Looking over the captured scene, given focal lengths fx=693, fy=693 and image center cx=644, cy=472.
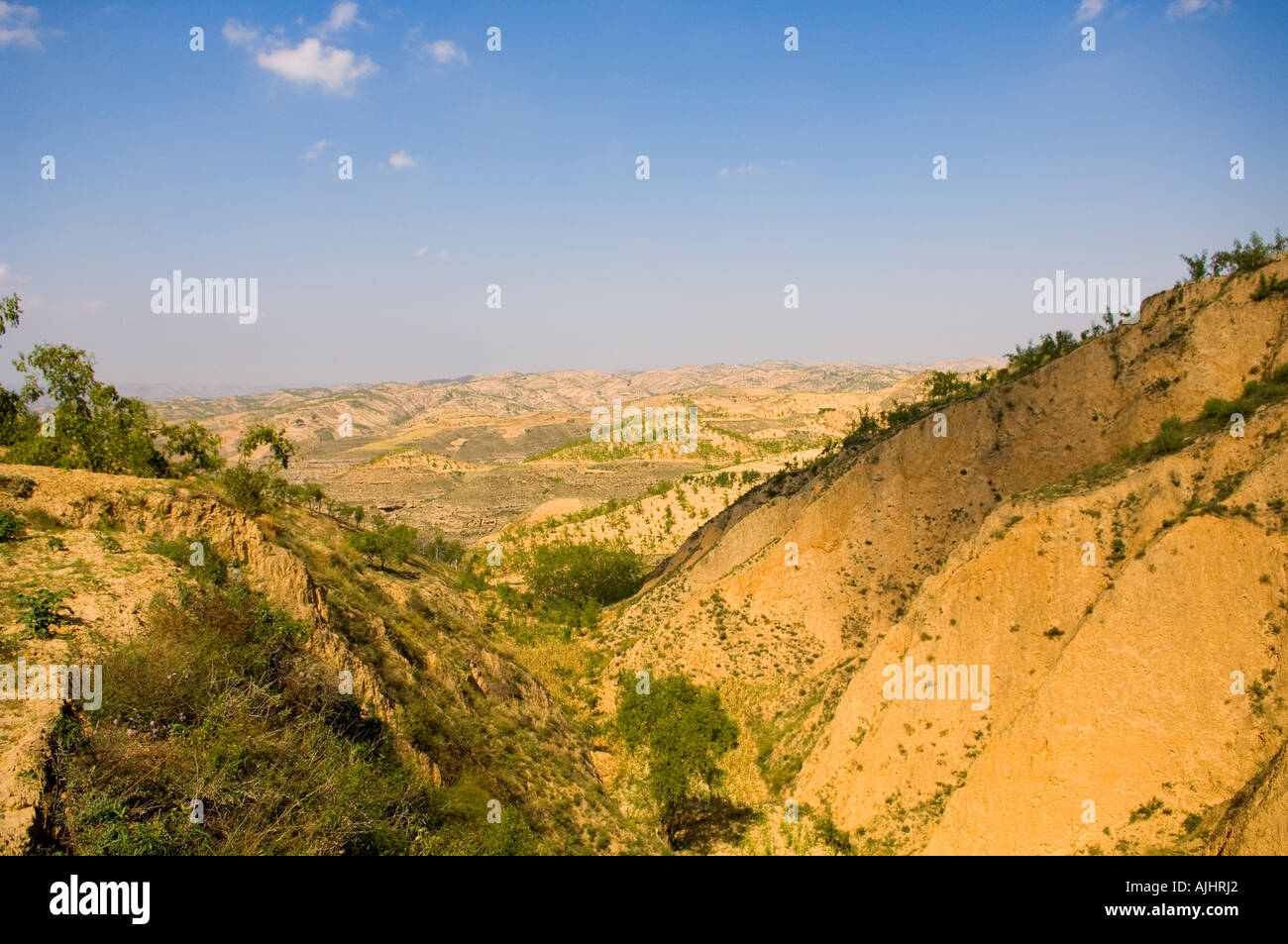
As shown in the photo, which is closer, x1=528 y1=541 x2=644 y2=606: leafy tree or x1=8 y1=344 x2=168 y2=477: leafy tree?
x1=8 y1=344 x2=168 y2=477: leafy tree

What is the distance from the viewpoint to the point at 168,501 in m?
15.5

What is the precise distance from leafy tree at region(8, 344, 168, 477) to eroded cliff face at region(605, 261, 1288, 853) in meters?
21.3

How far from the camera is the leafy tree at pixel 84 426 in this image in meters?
→ 20.1

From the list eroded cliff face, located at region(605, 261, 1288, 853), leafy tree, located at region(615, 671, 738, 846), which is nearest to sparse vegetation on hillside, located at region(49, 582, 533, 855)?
leafy tree, located at region(615, 671, 738, 846)

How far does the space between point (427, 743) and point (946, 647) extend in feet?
46.2

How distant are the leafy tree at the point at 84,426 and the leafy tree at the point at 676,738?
58.2 feet

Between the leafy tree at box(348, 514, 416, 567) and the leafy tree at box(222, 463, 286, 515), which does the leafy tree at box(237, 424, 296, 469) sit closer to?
the leafy tree at box(222, 463, 286, 515)

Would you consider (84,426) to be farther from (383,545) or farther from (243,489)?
(383,545)

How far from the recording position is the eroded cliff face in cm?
1522

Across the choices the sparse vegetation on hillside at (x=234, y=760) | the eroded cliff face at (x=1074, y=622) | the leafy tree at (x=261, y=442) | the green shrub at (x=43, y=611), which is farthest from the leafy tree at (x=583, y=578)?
the green shrub at (x=43, y=611)

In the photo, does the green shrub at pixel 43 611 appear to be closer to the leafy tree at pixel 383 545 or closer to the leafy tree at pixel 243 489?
the leafy tree at pixel 243 489

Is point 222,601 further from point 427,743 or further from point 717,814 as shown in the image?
point 717,814

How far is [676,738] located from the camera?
2188 centimetres
